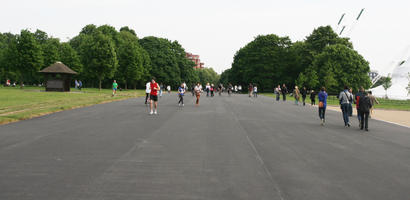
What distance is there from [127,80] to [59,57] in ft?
49.5

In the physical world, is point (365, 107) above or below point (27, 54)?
below

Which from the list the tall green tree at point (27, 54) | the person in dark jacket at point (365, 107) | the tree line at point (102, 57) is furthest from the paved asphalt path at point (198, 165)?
the tall green tree at point (27, 54)

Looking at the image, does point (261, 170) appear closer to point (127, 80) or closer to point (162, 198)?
point (162, 198)

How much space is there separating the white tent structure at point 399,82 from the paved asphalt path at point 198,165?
10553 cm

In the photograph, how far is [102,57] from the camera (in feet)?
177

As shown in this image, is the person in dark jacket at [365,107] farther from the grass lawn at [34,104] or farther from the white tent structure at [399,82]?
the white tent structure at [399,82]

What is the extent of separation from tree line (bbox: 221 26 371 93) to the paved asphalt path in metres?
48.7

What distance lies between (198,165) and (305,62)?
65.1 metres

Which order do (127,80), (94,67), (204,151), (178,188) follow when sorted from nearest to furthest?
(178,188)
(204,151)
(94,67)
(127,80)

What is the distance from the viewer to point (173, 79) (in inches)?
2940

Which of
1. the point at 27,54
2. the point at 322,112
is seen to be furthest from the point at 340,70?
the point at 27,54

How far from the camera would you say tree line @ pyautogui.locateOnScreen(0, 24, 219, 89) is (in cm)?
5316

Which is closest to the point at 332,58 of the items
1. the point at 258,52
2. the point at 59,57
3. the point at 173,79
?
the point at 258,52

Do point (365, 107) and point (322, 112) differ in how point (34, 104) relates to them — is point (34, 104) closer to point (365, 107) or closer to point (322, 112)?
point (322, 112)
